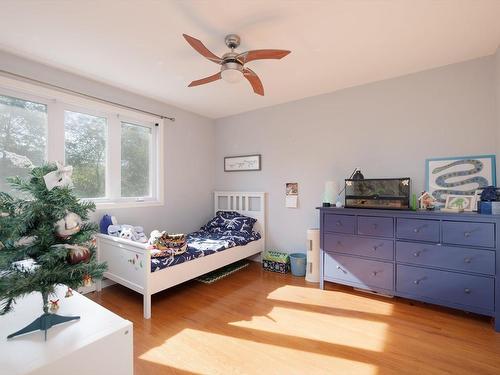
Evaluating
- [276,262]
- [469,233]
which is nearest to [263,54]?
[469,233]

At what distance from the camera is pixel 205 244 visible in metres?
3.03

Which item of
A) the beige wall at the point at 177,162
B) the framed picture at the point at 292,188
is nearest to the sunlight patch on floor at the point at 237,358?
the beige wall at the point at 177,162

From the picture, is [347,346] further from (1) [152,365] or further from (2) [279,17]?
(2) [279,17]

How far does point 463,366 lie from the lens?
1.63 metres

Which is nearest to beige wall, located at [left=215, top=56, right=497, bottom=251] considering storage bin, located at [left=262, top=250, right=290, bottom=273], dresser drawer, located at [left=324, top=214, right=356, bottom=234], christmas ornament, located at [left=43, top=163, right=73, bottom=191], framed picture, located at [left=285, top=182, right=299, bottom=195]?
framed picture, located at [left=285, top=182, right=299, bottom=195]

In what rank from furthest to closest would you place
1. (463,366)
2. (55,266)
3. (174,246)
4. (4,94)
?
(174,246) < (4,94) < (463,366) < (55,266)

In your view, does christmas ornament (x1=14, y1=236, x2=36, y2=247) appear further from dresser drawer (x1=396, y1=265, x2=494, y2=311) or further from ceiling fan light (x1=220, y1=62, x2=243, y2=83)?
dresser drawer (x1=396, y1=265, x2=494, y2=311)

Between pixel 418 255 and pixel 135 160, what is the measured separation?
340cm

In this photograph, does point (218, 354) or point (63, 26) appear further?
point (63, 26)

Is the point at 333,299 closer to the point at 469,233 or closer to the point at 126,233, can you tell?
the point at 469,233

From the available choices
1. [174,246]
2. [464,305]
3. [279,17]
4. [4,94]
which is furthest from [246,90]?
[464,305]

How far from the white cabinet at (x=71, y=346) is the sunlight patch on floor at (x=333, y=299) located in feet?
6.01

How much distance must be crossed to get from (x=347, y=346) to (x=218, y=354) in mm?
946

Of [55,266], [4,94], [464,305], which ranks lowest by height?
[464,305]
